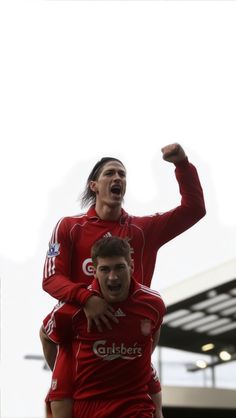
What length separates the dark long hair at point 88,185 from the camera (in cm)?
422

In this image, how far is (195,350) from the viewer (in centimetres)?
2050

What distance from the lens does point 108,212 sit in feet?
13.4

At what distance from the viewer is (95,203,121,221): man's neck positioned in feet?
13.4

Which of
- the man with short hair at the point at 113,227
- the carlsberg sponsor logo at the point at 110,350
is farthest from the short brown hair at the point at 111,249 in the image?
the carlsberg sponsor logo at the point at 110,350

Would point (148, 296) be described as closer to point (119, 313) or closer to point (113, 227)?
point (119, 313)

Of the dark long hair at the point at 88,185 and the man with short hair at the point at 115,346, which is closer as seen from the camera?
the man with short hair at the point at 115,346

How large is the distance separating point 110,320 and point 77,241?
1.96ft

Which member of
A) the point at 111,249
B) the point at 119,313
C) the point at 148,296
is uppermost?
the point at 111,249

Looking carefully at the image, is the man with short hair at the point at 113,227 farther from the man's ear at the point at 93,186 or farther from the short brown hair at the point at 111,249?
the short brown hair at the point at 111,249

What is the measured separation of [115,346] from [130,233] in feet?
2.44

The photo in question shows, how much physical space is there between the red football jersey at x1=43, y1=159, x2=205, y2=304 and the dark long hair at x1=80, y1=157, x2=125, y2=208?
14 centimetres

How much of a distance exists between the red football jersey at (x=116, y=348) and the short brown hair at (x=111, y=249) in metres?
0.15

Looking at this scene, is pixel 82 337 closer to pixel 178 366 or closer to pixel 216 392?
pixel 216 392

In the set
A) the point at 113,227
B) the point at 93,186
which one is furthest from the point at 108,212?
the point at 93,186
